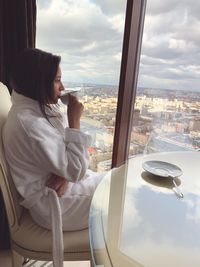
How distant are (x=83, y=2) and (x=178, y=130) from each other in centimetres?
106

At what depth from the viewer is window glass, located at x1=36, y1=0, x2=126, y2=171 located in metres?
1.76

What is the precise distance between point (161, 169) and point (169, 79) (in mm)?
701

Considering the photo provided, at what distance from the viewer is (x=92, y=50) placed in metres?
1.85

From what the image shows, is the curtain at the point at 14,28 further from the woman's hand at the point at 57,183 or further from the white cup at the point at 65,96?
the woman's hand at the point at 57,183

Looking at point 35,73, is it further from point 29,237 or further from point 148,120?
point 148,120

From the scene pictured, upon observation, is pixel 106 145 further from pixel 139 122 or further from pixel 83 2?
pixel 83 2

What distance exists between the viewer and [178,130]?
5.60 feet

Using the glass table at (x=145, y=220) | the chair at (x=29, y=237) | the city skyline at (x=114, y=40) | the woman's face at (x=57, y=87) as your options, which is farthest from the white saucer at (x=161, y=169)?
the city skyline at (x=114, y=40)

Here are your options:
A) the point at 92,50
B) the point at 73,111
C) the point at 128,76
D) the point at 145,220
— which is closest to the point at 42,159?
the point at 73,111

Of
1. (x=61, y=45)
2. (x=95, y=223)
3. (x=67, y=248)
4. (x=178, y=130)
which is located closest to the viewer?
(x=95, y=223)

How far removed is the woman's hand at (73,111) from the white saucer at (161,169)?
0.37 metres

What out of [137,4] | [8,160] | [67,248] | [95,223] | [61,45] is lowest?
[67,248]

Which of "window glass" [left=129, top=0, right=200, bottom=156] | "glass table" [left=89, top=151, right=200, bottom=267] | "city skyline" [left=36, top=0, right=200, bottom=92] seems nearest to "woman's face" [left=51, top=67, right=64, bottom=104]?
"glass table" [left=89, top=151, right=200, bottom=267]

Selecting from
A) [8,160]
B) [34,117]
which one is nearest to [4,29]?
[34,117]
